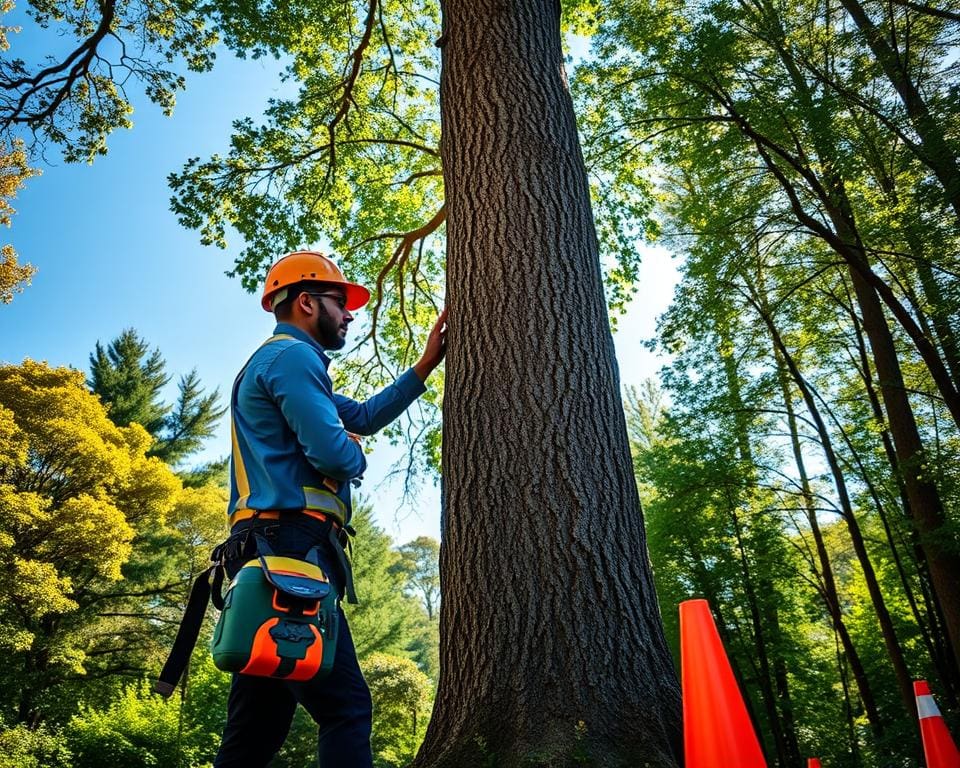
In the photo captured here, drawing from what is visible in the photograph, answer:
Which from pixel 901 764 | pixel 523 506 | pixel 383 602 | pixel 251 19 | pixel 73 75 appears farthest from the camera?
pixel 383 602

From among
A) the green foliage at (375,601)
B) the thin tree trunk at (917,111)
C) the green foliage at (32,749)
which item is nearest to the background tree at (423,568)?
the green foliage at (375,601)

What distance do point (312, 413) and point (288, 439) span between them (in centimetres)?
20

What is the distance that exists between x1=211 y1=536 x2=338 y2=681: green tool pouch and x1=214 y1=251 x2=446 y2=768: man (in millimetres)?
95

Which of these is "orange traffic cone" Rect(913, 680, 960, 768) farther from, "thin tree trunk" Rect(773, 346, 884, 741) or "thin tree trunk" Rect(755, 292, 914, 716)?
"thin tree trunk" Rect(755, 292, 914, 716)

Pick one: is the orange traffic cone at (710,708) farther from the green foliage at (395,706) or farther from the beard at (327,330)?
the green foliage at (395,706)

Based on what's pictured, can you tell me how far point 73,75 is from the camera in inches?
277

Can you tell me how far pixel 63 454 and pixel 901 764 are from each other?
2101cm

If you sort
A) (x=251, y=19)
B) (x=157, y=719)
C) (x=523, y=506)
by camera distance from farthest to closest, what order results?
(x=157, y=719)
(x=251, y=19)
(x=523, y=506)

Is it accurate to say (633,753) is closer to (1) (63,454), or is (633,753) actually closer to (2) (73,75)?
→ (2) (73,75)

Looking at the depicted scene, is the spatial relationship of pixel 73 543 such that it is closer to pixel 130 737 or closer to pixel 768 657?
pixel 130 737

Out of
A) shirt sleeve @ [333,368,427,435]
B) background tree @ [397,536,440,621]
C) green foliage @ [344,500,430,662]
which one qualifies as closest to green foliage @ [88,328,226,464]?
green foliage @ [344,500,430,662]

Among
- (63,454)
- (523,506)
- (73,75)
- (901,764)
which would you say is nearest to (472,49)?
(523,506)

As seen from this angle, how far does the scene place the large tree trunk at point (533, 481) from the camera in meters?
1.91

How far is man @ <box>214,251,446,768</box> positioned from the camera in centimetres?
183
